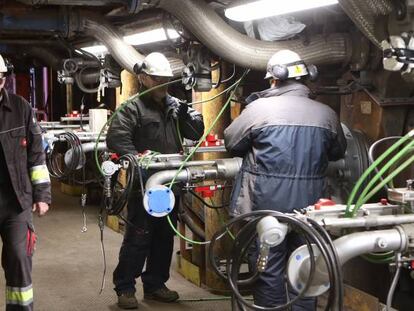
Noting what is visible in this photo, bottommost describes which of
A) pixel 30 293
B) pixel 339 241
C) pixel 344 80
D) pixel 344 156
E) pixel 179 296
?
pixel 179 296

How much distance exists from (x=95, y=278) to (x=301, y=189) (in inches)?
98.1

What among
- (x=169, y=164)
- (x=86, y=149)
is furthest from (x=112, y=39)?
(x=169, y=164)

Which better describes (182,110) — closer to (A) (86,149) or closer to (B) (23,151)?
(B) (23,151)

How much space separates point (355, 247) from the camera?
1904 mm

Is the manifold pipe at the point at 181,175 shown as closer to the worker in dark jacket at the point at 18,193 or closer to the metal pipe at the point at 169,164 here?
the metal pipe at the point at 169,164

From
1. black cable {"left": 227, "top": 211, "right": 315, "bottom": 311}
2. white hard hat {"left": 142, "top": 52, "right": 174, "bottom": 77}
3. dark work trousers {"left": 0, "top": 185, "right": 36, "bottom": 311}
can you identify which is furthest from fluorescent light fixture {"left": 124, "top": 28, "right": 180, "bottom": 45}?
black cable {"left": 227, "top": 211, "right": 315, "bottom": 311}

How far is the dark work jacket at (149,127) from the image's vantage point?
4.09m

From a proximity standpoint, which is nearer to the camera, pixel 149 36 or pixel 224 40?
pixel 224 40

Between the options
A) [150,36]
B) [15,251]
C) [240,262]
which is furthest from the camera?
[150,36]

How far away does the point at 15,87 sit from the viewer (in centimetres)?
1248

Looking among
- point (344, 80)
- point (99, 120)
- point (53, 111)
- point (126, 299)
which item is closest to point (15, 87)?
point (53, 111)

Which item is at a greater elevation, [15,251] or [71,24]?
[71,24]

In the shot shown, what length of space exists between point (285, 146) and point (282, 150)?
25 mm

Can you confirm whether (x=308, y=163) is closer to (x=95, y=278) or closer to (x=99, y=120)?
(x=95, y=278)
